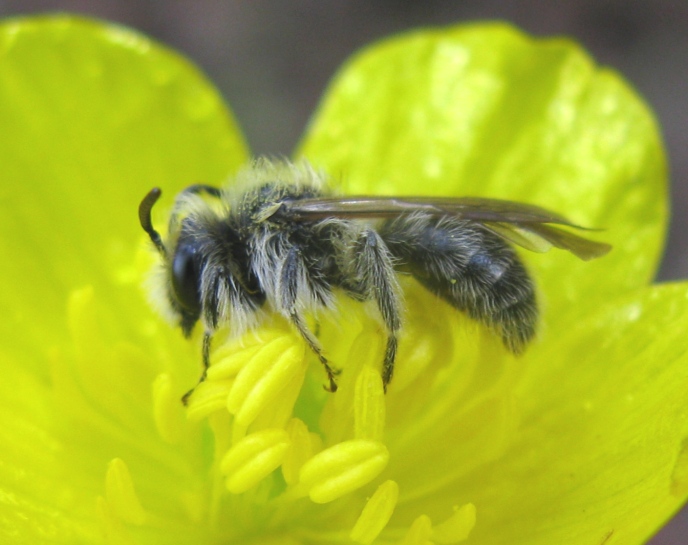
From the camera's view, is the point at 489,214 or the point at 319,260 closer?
the point at 489,214

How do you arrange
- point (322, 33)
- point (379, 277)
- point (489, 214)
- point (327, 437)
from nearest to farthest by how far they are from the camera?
1. point (489, 214)
2. point (379, 277)
3. point (327, 437)
4. point (322, 33)

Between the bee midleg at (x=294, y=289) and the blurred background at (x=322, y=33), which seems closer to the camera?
the bee midleg at (x=294, y=289)

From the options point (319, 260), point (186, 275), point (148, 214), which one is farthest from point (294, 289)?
point (148, 214)

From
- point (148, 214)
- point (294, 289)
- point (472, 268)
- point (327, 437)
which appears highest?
point (148, 214)

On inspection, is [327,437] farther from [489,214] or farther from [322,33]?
[322,33]

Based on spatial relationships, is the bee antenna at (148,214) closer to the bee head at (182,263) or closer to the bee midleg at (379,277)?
the bee head at (182,263)

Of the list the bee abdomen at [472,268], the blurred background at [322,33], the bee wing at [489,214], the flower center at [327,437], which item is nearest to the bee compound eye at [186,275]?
the flower center at [327,437]

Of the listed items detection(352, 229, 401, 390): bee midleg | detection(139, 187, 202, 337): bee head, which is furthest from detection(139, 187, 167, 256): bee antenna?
detection(352, 229, 401, 390): bee midleg
